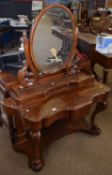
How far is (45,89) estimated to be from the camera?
4.51ft

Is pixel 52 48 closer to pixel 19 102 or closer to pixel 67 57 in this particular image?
pixel 67 57

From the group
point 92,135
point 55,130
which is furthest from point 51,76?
point 92,135

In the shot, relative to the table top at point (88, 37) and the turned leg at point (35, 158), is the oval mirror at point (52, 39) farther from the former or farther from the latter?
the table top at point (88, 37)

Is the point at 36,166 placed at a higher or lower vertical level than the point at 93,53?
lower

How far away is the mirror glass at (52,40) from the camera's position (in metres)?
1.31

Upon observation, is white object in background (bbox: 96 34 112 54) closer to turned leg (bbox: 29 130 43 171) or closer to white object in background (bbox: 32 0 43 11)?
turned leg (bbox: 29 130 43 171)

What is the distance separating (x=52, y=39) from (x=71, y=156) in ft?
3.18

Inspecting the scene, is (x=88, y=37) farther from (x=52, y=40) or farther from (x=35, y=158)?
(x=35, y=158)

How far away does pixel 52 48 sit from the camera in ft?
4.87

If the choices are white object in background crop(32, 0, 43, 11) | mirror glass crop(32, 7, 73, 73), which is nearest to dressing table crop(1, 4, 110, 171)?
mirror glass crop(32, 7, 73, 73)

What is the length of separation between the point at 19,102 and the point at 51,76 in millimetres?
329

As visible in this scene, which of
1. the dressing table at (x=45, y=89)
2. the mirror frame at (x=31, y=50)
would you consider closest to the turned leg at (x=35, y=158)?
the dressing table at (x=45, y=89)

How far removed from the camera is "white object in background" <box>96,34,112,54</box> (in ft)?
A: 6.77

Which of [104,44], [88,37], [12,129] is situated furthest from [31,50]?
[88,37]
